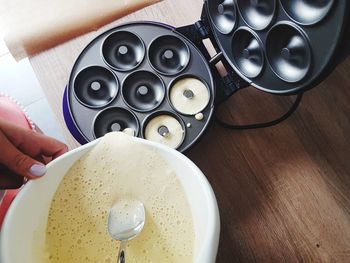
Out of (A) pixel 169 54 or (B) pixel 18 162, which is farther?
(A) pixel 169 54

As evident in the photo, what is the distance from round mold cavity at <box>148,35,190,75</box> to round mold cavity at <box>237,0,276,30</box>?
11 centimetres

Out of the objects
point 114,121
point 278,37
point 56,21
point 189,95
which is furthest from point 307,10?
point 56,21

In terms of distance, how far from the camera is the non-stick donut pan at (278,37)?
1.50 feet

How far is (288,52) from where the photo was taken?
20.1 inches

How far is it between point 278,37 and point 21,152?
1.13 ft

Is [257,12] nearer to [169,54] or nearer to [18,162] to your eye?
[169,54]

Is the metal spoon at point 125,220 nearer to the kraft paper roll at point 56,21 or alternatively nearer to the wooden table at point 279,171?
the wooden table at point 279,171

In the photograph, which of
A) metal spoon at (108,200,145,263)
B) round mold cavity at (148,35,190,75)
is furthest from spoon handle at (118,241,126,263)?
round mold cavity at (148,35,190,75)

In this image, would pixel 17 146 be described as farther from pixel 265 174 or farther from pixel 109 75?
pixel 265 174

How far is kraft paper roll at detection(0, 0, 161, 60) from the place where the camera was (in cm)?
67

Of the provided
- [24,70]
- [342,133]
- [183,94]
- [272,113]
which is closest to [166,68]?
[183,94]

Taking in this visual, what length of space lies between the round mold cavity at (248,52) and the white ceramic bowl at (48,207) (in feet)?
0.65

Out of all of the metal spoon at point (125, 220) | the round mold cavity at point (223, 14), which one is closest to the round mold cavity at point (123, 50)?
the round mold cavity at point (223, 14)

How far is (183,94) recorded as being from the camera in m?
0.60
